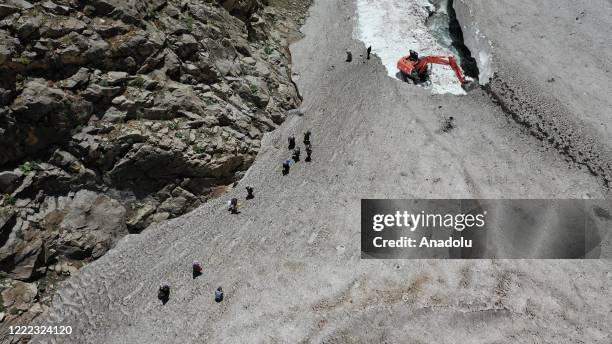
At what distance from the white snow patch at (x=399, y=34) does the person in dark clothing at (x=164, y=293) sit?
25.3 meters

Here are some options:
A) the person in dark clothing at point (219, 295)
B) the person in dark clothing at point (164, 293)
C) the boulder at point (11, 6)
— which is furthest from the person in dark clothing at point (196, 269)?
the boulder at point (11, 6)

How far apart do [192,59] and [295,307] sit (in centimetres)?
1975

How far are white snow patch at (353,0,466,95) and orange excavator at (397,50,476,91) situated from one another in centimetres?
77

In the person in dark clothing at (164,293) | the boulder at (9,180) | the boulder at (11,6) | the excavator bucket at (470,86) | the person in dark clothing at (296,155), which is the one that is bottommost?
the person in dark clothing at (164,293)

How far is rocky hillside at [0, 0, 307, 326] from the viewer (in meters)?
25.2

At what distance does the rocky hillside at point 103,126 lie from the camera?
82.6 ft

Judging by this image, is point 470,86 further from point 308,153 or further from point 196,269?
point 196,269

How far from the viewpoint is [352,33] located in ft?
143

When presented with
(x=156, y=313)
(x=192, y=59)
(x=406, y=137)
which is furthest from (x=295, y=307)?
(x=192, y=59)

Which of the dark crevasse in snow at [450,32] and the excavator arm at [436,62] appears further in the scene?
the dark crevasse in snow at [450,32]

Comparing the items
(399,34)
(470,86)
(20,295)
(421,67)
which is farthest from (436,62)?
(20,295)

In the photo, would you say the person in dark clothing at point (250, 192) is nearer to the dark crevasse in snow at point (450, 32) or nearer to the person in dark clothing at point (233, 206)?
the person in dark clothing at point (233, 206)

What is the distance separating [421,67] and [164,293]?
85.8ft

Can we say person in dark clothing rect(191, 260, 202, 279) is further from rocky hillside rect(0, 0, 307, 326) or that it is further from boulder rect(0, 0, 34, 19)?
boulder rect(0, 0, 34, 19)
